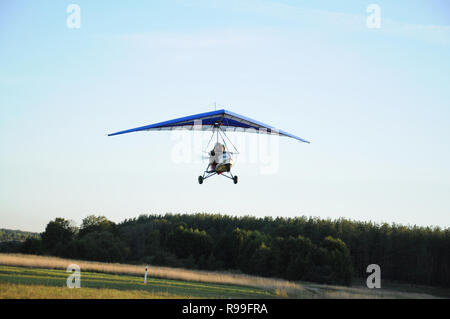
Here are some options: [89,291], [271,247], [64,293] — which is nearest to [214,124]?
[89,291]

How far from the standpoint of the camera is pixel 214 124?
960 inches

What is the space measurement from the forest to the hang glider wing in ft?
92.7

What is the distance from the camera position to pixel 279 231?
72.0 m

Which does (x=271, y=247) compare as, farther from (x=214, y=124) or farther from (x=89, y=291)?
(x=89, y=291)

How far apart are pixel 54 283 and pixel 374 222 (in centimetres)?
6255

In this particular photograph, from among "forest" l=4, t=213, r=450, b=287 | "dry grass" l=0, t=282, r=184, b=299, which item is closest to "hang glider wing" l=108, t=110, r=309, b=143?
"dry grass" l=0, t=282, r=184, b=299

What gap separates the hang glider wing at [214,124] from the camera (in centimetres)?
2152

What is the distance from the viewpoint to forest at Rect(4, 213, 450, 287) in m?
55.7

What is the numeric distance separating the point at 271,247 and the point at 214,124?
121ft

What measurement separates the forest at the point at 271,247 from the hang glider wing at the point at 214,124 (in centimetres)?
2827
